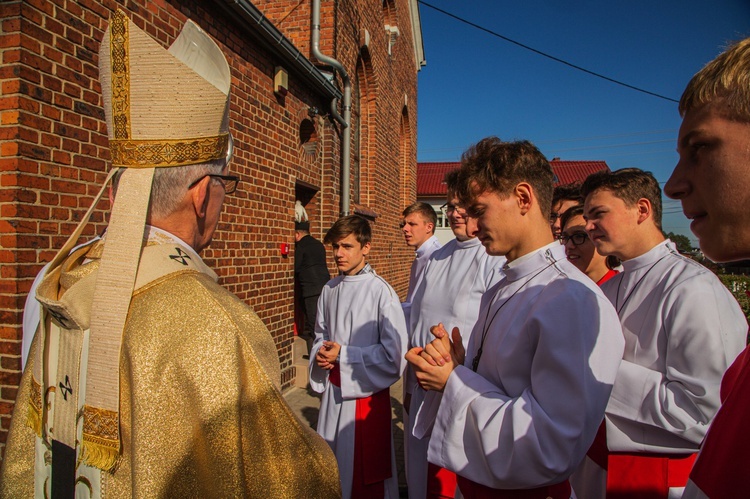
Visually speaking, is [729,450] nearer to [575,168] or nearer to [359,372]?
[359,372]

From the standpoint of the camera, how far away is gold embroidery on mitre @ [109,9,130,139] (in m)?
1.22

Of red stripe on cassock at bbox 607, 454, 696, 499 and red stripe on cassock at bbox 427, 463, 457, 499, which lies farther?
red stripe on cassock at bbox 427, 463, 457, 499

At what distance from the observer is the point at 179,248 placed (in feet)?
4.23

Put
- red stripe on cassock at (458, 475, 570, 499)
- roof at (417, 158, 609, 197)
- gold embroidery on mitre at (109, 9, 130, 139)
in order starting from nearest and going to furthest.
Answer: gold embroidery on mitre at (109, 9, 130, 139), red stripe on cassock at (458, 475, 570, 499), roof at (417, 158, 609, 197)

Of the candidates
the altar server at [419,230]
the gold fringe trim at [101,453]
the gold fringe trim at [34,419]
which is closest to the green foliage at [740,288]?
the altar server at [419,230]

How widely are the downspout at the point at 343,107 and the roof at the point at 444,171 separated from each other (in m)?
24.1

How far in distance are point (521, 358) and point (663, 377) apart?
87 cm

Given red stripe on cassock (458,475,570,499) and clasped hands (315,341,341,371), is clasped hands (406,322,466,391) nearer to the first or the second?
red stripe on cassock (458,475,570,499)

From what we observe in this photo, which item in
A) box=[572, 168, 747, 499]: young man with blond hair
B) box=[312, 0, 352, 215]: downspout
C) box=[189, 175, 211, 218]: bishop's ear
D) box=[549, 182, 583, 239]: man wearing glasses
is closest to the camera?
box=[189, 175, 211, 218]: bishop's ear

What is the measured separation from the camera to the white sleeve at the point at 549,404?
4.78ft

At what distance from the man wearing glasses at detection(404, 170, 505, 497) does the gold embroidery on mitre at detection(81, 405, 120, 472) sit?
7.67ft

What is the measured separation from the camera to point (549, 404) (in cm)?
148

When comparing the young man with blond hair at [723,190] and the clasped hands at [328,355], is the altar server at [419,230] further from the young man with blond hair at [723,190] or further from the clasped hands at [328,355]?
the young man with blond hair at [723,190]

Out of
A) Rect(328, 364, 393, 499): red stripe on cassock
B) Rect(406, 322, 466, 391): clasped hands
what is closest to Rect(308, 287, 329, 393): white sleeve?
Rect(328, 364, 393, 499): red stripe on cassock
